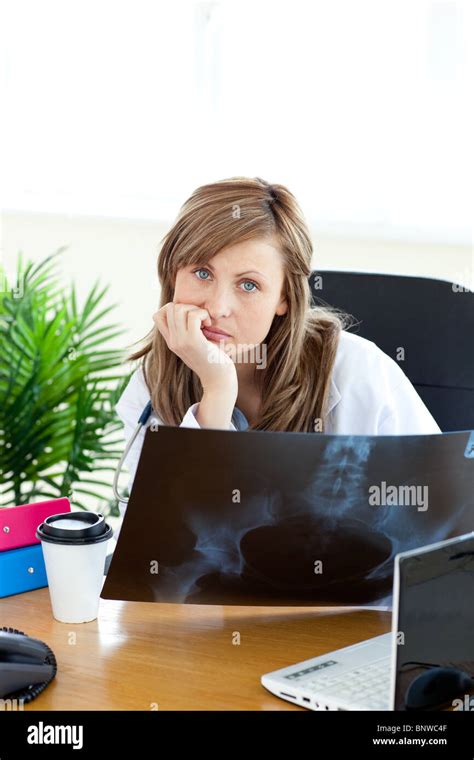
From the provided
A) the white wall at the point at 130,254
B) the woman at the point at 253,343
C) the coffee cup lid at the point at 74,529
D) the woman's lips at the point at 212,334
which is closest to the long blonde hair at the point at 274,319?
the woman at the point at 253,343

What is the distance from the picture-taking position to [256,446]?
1.00m

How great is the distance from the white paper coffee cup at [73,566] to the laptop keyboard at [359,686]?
13.4 inches

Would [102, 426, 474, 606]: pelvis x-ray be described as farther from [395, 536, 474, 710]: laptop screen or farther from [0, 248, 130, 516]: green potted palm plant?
[0, 248, 130, 516]: green potted palm plant

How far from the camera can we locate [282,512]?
105 centimetres

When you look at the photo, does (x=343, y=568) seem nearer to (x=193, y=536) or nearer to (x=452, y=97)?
(x=193, y=536)

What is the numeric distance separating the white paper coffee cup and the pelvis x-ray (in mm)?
32

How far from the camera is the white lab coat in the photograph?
5.44 feet

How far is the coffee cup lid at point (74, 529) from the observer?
3.85ft

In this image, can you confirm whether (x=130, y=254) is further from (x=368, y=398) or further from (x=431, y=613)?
(x=431, y=613)

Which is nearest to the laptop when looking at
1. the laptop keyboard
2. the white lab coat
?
the laptop keyboard

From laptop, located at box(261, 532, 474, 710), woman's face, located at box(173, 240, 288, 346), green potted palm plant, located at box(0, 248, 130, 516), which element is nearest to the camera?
laptop, located at box(261, 532, 474, 710)

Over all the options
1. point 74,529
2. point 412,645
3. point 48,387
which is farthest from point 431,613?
point 48,387

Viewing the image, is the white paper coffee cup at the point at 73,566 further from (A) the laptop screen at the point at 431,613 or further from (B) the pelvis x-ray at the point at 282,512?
(A) the laptop screen at the point at 431,613

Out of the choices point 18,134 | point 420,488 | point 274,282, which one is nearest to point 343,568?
point 420,488
